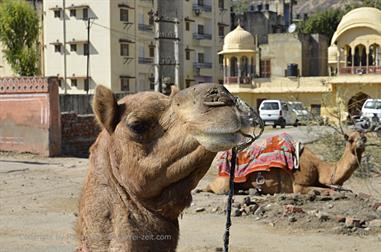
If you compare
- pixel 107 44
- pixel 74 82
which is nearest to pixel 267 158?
pixel 107 44

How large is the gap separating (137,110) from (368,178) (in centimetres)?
1306

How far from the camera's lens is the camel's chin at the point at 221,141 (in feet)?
7.41

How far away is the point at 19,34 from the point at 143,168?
47731mm

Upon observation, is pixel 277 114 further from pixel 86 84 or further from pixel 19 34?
pixel 19 34

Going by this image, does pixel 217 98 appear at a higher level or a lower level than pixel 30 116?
higher

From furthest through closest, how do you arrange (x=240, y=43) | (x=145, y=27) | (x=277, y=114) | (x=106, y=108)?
(x=145, y=27)
(x=240, y=43)
(x=277, y=114)
(x=106, y=108)

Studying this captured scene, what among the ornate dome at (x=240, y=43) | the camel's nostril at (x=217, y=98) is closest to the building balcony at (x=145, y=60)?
the ornate dome at (x=240, y=43)

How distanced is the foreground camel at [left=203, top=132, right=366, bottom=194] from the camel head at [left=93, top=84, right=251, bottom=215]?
10.2 metres

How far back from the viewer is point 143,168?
2.56 m

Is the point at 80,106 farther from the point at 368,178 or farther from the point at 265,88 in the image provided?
the point at 368,178

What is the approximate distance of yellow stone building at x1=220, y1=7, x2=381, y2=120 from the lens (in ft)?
127

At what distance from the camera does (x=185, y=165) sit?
2453 millimetres

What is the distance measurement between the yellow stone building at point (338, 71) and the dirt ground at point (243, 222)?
2437cm

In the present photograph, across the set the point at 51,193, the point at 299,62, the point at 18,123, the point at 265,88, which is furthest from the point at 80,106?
the point at 299,62
